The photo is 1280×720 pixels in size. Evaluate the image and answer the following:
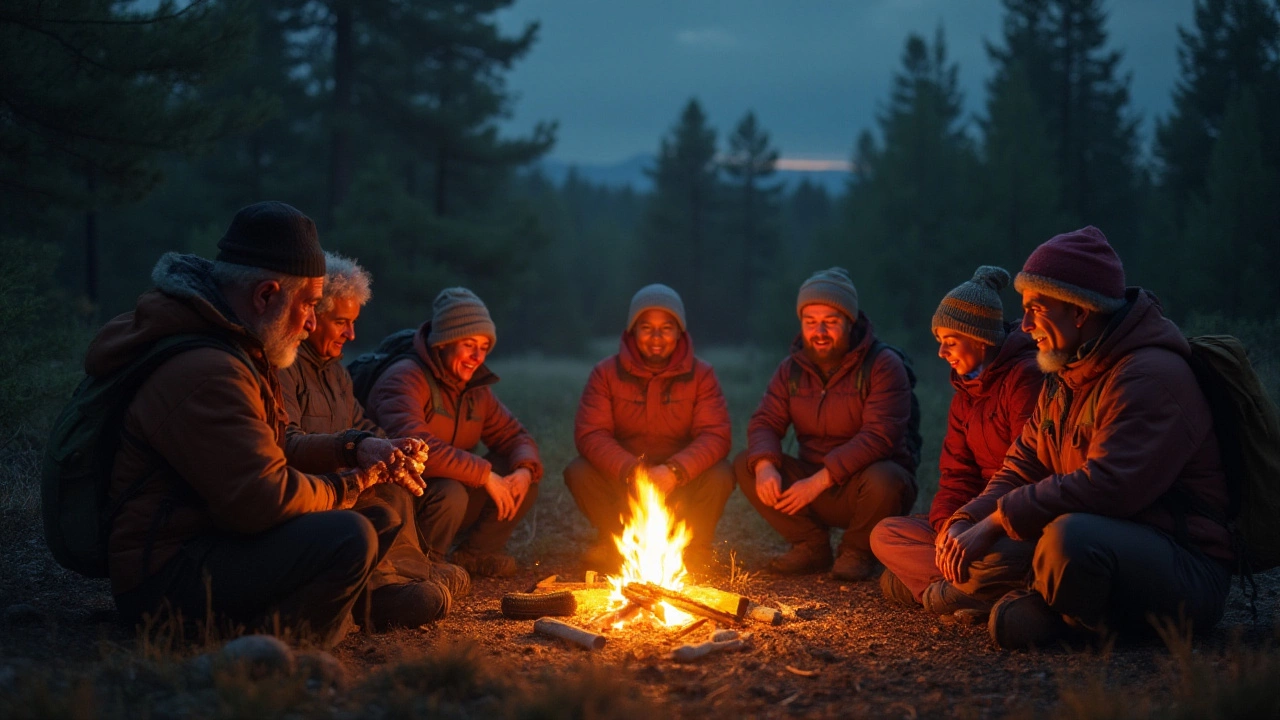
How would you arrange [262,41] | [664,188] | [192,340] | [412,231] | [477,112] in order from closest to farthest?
[192,340], [412,231], [262,41], [477,112], [664,188]

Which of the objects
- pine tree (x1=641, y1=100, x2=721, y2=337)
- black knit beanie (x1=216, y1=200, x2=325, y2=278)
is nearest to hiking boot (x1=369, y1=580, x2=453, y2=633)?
black knit beanie (x1=216, y1=200, x2=325, y2=278)

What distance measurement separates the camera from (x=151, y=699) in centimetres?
303

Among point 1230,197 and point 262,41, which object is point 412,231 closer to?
point 262,41

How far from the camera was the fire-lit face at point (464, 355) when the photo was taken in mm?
6039

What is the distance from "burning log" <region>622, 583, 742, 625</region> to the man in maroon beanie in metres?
1.19

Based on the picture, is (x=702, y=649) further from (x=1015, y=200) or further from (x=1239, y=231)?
(x=1015, y=200)

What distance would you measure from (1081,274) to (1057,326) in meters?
0.26

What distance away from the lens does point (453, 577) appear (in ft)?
17.3

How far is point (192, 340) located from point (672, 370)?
359 cm

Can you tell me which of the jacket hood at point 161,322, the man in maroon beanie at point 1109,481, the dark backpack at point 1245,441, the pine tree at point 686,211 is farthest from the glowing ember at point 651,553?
the pine tree at point 686,211

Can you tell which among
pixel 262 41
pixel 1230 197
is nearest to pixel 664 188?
pixel 262 41

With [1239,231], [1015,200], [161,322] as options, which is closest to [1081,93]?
[1015,200]

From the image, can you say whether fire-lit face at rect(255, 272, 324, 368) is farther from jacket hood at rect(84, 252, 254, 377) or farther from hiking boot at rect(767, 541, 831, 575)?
hiking boot at rect(767, 541, 831, 575)

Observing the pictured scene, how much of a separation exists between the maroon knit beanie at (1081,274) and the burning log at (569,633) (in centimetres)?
261
